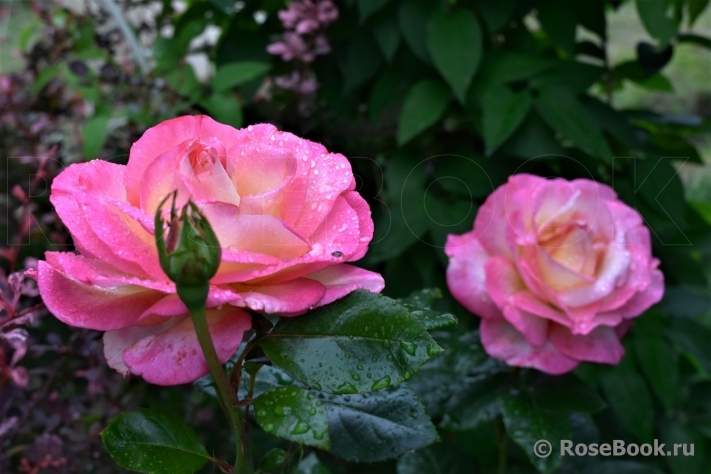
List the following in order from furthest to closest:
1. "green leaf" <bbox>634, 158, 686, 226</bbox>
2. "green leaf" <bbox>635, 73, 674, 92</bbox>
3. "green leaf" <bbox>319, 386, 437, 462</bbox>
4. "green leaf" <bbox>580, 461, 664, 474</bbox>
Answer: "green leaf" <bbox>635, 73, 674, 92</bbox>
"green leaf" <bbox>634, 158, 686, 226</bbox>
"green leaf" <bbox>580, 461, 664, 474</bbox>
"green leaf" <bbox>319, 386, 437, 462</bbox>

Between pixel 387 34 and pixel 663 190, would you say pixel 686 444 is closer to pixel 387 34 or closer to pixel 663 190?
pixel 663 190

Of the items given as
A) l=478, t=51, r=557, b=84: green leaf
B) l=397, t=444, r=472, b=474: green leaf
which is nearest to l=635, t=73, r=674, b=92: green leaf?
l=478, t=51, r=557, b=84: green leaf

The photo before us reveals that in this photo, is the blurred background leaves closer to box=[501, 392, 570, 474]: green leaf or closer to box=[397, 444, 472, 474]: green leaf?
box=[397, 444, 472, 474]: green leaf

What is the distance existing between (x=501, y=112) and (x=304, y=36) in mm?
287

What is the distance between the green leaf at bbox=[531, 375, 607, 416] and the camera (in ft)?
1.47

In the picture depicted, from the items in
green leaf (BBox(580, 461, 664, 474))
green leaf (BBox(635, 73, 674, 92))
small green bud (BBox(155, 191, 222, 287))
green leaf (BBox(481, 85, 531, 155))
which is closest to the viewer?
small green bud (BBox(155, 191, 222, 287))

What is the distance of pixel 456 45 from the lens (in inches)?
27.3

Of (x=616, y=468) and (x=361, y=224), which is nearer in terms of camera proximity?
(x=361, y=224)

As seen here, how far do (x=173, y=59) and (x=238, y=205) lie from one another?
64 centimetres

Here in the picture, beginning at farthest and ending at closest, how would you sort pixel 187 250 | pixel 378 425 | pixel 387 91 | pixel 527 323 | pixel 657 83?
pixel 657 83
pixel 387 91
pixel 527 323
pixel 378 425
pixel 187 250

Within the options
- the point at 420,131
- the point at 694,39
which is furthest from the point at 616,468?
the point at 694,39

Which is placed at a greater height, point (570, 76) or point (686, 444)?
point (570, 76)

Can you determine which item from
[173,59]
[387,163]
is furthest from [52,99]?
[387,163]

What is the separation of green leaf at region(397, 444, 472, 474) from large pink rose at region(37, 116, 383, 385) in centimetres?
29
